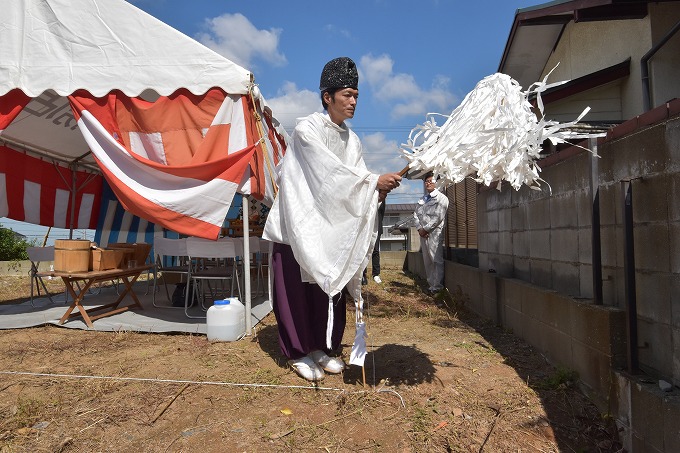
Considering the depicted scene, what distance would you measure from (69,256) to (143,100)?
167cm

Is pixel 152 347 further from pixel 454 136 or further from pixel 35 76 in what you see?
pixel 454 136

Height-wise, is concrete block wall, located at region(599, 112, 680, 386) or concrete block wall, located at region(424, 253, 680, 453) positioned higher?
concrete block wall, located at region(599, 112, 680, 386)

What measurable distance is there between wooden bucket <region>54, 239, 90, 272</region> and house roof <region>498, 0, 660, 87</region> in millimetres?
6273

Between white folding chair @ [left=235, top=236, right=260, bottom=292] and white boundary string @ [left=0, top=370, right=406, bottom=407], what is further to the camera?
white folding chair @ [left=235, top=236, right=260, bottom=292]

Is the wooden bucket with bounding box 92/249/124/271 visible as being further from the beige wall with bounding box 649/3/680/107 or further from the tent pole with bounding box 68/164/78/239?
the beige wall with bounding box 649/3/680/107

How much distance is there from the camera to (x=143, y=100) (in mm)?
4145

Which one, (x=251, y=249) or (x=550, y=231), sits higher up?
(x=550, y=231)

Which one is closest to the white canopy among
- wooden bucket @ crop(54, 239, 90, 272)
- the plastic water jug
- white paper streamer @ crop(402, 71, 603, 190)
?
wooden bucket @ crop(54, 239, 90, 272)

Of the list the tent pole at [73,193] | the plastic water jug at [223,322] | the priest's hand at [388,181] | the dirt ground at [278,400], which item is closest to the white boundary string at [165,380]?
the dirt ground at [278,400]

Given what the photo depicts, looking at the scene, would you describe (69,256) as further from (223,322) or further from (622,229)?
(622,229)

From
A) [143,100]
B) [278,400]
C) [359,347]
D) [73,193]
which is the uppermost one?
[143,100]

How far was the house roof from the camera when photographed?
206 inches

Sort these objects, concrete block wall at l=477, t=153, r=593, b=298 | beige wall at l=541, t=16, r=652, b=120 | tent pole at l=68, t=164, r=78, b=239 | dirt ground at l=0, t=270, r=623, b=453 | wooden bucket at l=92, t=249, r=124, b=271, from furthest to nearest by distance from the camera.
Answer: tent pole at l=68, t=164, r=78, b=239
beige wall at l=541, t=16, r=652, b=120
wooden bucket at l=92, t=249, r=124, b=271
concrete block wall at l=477, t=153, r=593, b=298
dirt ground at l=0, t=270, r=623, b=453

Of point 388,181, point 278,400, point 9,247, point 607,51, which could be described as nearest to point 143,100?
point 388,181
